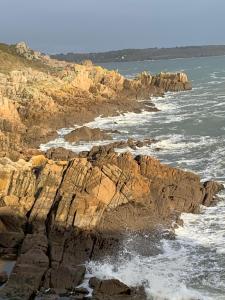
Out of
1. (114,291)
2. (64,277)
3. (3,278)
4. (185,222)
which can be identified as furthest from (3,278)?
(185,222)

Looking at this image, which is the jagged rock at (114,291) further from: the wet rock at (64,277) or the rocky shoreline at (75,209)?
the wet rock at (64,277)

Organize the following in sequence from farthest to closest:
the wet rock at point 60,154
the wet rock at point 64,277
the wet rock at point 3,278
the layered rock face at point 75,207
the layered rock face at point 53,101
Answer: the layered rock face at point 53,101
the wet rock at point 60,154
the layered rock face at point 75,207
the wet rock at point 3,278
the wet rock at point 64,277

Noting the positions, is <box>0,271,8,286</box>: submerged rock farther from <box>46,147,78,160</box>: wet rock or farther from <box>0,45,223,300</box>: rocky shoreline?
<box>46,147,78,160</box>: wet rock

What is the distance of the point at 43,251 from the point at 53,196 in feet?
11.6

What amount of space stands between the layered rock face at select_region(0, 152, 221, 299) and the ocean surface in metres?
0.96

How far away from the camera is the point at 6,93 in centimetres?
5131

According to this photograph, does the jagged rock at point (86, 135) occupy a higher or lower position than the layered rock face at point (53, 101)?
lower

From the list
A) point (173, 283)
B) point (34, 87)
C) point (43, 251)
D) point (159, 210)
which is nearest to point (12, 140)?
point (159, 210)

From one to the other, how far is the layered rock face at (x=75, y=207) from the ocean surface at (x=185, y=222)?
96cm

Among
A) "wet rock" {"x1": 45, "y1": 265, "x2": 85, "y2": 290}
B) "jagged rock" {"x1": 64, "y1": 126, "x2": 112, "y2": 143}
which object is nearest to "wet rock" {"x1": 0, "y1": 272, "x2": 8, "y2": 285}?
"wet rock" {"x1": 45, "y1": 265, "x2": 85, "y2": 290}

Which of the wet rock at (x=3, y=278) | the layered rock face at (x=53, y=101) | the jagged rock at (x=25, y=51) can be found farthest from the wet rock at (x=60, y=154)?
the jagged rock at (x=25, y=51)

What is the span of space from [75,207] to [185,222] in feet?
16.6

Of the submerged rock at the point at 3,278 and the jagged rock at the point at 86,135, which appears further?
the jagged rock at the point at 86,135

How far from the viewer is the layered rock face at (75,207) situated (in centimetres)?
1852
